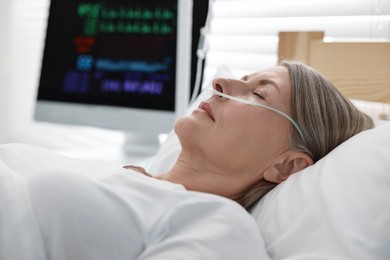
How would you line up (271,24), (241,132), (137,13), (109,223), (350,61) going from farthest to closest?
(137,13)
(271,24)
(350,61)
(241,132)
(109,223)

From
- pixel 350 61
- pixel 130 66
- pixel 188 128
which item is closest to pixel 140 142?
pixel 130 66

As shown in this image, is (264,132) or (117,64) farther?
(117,64)

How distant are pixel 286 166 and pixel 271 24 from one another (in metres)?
0.91

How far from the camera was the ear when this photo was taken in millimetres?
1231

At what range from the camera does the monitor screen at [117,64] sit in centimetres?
233

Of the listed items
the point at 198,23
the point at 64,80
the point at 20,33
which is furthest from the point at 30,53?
the point at 198,23

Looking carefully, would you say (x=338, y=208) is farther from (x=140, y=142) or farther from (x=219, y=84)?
(x=140, y=142)

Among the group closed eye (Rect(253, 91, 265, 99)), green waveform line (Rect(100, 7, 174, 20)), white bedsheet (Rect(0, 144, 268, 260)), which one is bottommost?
white bedsheet (Rect(0, 144, 268, 260))

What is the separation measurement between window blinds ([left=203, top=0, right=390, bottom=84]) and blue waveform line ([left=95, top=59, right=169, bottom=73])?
0.21m

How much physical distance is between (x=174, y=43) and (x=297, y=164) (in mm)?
1214

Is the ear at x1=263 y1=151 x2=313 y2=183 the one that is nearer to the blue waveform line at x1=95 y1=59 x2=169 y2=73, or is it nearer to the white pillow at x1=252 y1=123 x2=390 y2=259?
the white pillow at x1=252 y1=123 x2=390 y2=259

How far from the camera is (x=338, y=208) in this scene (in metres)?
1.00

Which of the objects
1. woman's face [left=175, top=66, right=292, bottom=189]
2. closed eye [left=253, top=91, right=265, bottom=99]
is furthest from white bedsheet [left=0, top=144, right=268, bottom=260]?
closed eye [left=253, top=91, right=265, bottom=99]

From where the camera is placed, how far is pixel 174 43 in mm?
2338
